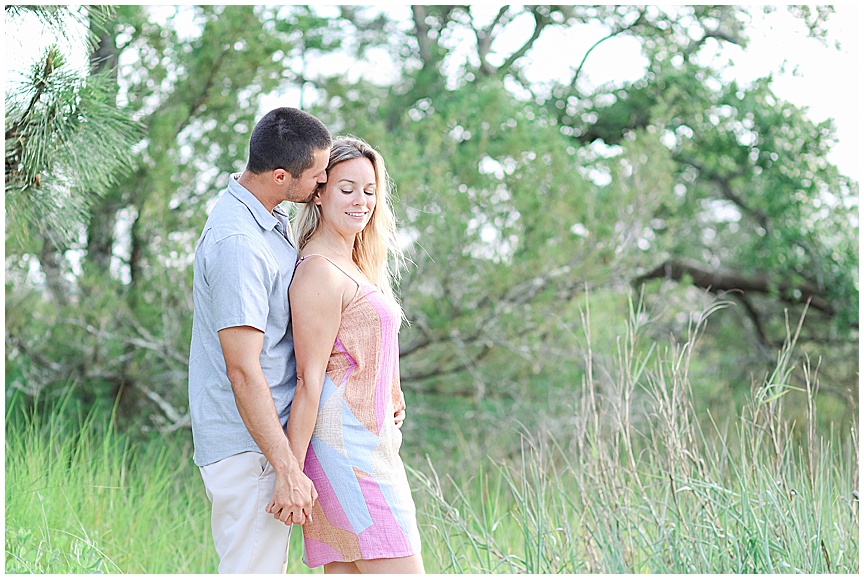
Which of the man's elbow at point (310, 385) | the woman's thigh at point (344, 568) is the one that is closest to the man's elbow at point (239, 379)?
the man's elbow at point (310, 385)

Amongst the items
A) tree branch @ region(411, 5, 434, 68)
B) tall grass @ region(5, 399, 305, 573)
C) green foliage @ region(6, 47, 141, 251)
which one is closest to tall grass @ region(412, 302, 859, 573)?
tall grass @ region(5, 399, 305, 573)

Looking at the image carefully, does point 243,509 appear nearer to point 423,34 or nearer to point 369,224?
point 369,224

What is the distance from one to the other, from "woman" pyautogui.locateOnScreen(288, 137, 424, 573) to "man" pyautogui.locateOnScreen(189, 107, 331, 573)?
6 cm

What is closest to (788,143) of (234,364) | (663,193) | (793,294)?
(793,294)

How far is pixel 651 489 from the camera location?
Result: 8.23 feet

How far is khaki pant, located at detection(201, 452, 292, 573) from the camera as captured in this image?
5.79ft

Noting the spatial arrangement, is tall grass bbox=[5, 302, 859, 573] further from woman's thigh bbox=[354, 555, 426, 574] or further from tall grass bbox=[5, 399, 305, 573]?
woman's thigh bbox=[354, 555, 426, 574]

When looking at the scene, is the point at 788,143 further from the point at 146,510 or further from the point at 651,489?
the point at 146,510

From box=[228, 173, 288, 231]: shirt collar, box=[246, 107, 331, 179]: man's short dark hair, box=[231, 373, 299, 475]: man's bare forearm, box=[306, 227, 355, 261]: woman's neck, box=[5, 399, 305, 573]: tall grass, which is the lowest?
box=[5, 399, 305, 573]: tall grass

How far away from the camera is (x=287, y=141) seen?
181 cm

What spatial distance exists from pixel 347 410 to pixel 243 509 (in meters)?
0.31

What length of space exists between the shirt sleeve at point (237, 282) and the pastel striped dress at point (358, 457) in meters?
0.16

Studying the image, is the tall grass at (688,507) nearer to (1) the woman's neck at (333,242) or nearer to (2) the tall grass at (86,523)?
(1) the woman's neck at (333,242)

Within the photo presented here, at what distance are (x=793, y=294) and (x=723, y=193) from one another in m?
1.19
